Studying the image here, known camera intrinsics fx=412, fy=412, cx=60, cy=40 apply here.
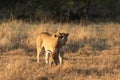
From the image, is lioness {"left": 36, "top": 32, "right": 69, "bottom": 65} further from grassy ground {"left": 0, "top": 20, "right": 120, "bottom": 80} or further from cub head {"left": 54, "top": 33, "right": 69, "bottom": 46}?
grassy ground {"left": 0, "top": 20, "right": 120, "bottom": 80}

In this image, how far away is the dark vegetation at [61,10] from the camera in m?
22.5

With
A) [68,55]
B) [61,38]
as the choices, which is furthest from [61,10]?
[61,38]

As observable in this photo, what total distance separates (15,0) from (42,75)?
1829 cm

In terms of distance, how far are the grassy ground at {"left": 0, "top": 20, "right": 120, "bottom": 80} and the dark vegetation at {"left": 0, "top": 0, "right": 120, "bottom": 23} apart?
3.66 metres

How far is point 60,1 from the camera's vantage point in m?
23.9

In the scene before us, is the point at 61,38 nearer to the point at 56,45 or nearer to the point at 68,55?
the point at 56,45

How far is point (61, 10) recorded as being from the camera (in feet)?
74.8

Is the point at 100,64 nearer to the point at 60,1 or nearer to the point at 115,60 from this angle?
the point at 115,60

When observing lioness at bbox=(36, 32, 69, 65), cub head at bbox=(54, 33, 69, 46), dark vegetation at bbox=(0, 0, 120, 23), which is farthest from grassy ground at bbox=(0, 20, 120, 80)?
dark vegetation at bbox=(0, 0, 120, 23)

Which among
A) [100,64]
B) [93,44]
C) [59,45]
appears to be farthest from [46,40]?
[93,44]

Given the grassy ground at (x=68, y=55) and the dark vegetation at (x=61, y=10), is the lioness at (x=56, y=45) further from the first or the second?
the dark vegetation at (x=61, y=10)

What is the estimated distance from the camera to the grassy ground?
10341 millimetres

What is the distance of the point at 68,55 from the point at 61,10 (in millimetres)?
9384

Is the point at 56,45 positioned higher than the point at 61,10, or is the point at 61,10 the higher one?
the point at 61,10
